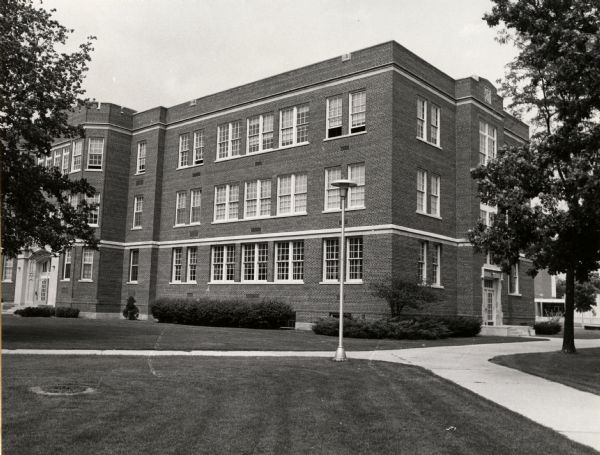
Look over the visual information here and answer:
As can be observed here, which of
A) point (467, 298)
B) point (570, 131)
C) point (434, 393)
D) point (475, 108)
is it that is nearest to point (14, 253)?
point (434, 393)

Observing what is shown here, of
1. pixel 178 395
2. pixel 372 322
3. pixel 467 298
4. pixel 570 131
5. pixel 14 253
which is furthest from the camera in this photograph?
pixel 467 298

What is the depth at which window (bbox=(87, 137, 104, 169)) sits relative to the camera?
43.3 metres

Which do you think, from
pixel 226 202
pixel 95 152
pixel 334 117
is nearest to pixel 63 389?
pixel 334 117

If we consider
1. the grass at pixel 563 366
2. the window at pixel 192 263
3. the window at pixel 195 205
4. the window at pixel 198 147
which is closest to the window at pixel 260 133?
the window at pixel 198 147

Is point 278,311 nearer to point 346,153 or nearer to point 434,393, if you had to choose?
point 346,153

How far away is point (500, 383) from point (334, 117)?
2247cm

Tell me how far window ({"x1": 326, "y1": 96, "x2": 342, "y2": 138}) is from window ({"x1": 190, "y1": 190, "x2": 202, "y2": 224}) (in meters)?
11.0

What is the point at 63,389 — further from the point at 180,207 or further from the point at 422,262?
the point at 180,207

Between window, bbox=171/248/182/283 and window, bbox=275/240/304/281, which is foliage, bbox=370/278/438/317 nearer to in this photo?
window, bbox=275/240/304/281

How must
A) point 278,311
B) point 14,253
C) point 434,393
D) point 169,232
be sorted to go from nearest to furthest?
point 434,393 → point 14,253 → point 278,311 → point 169,232

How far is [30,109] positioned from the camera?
18703mm

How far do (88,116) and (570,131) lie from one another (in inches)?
1425

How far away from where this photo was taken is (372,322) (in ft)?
84.9

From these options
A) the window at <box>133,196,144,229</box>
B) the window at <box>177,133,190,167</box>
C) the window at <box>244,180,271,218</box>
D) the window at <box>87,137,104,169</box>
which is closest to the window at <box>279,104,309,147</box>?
the window at <box>244,180,271,218</box>
